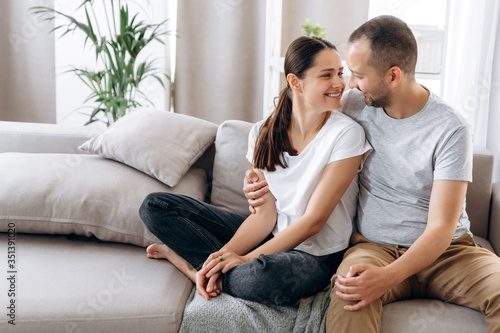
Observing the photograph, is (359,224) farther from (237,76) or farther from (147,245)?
(237,76)

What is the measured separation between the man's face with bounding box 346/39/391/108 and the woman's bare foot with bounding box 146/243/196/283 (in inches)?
27.3

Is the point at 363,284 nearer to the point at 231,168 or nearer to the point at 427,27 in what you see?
the point at 231,168

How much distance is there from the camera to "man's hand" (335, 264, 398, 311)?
120cm

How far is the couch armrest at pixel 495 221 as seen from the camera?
65.3 inches

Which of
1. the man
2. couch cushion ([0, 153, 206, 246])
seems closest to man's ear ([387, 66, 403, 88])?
the man

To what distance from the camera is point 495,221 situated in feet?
5.56

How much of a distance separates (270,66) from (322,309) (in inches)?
72.6

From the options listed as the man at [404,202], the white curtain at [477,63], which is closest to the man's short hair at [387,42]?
the man at [404,202]

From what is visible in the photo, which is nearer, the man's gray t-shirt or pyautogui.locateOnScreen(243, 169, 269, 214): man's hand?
the man's gray t-shirt

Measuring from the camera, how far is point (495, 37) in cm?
226

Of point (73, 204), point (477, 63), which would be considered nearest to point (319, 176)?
point (73, 204)

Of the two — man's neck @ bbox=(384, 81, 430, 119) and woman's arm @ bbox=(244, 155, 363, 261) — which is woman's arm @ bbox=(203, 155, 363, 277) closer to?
woman's arm @ bbox=(244, 155, 363, 261)

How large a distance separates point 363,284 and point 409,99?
0.52 m

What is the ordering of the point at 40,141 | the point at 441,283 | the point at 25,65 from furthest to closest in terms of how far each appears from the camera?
1. the point at 25,65
2. the point at 40,141
3. the point at 441,283
